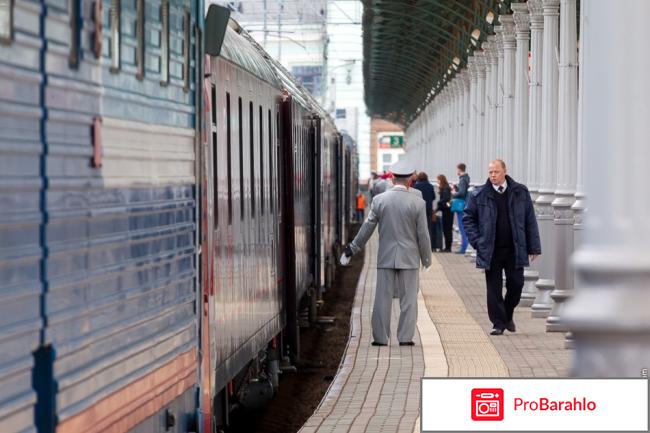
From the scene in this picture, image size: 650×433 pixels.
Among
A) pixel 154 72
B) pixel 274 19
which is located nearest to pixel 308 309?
pixel 154 72

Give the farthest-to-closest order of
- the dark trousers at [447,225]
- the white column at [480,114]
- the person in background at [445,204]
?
1. the white column at [480,114]
2. the dark trousers at [447,225]
3. the person in background at [445,204]

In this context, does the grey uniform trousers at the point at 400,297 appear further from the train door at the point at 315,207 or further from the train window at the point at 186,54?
the train window at the point at 186,54

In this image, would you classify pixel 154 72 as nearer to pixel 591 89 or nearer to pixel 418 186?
pixel 591 89

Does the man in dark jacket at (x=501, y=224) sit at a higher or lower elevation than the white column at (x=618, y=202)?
lower

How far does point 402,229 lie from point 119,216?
9.44 metres

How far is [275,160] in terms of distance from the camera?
12.8 metres

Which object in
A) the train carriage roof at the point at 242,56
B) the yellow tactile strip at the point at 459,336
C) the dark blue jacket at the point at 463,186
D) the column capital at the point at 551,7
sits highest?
the column capital at the point at 551,7

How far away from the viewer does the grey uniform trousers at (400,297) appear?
14773 mm

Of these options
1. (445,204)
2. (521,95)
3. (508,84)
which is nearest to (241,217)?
(521,95)

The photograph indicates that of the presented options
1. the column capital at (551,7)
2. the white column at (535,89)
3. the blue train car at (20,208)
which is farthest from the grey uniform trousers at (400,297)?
the blue train car at (20,208)

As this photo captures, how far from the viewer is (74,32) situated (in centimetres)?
471

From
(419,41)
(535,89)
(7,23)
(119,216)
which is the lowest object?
(119,216)

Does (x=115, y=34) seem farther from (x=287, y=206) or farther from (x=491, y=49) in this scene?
(x=491, y=49)

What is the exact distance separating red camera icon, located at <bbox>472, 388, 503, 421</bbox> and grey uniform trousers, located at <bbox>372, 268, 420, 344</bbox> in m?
10.8
